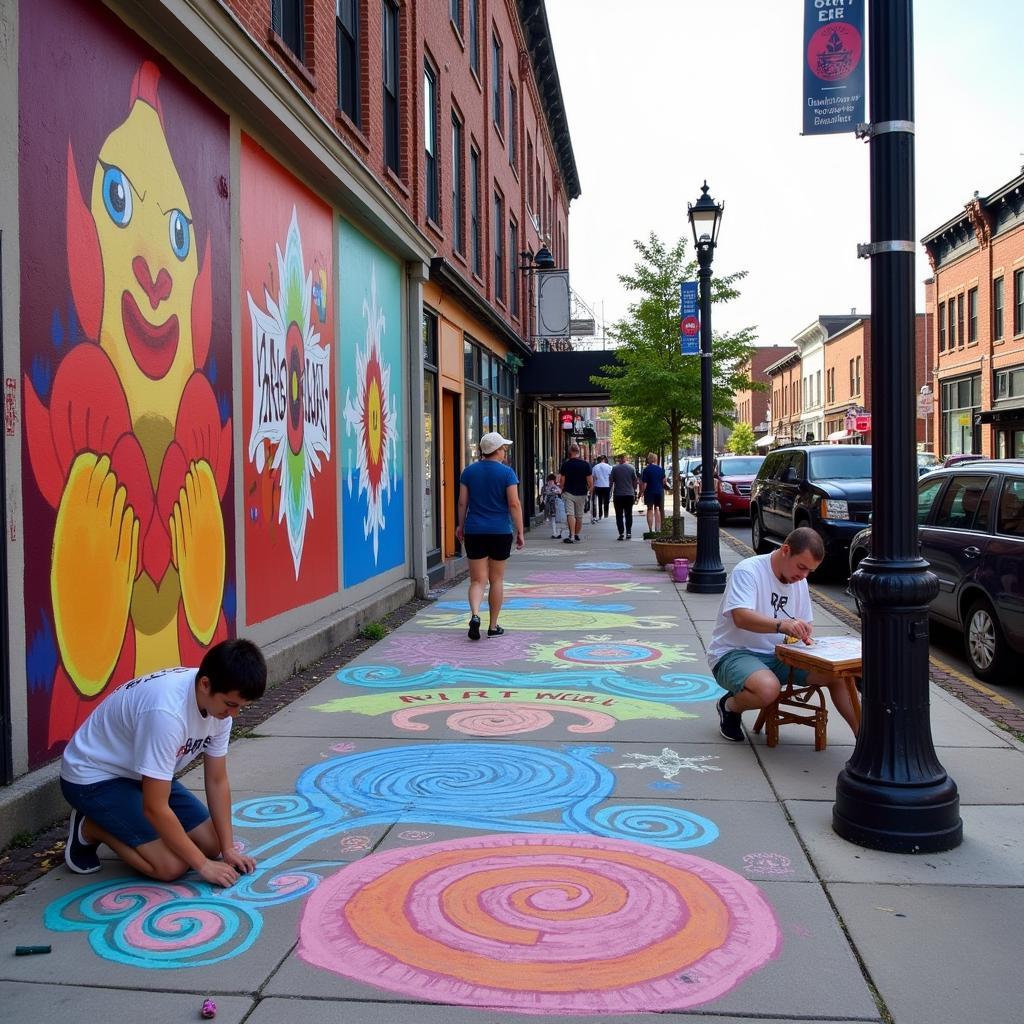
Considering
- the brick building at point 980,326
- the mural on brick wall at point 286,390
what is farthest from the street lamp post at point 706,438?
the brick building at point 980,326

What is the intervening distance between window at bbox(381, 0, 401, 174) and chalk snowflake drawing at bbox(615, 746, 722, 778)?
8.98 metres

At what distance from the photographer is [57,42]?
16.1 ft

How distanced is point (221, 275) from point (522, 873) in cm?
457

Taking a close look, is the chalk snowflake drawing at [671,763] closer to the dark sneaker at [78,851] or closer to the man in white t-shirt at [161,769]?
the man in white t-shirt at [161,769]

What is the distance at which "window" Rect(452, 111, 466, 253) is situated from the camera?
16.6 meters

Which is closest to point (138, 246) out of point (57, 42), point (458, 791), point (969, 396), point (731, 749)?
point (57, 42)

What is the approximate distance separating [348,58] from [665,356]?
998 centimetres

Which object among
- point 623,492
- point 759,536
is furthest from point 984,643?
point 623,492

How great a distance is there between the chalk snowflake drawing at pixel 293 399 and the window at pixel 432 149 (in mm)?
6500

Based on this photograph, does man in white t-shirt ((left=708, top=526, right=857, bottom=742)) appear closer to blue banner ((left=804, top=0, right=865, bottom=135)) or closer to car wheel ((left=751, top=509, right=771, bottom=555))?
blue banner ((left=804, top=0, right=865, bottom=135))

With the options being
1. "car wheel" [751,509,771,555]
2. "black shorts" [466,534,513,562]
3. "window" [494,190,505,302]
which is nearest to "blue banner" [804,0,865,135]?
"black shorts" [466,534,513,562]

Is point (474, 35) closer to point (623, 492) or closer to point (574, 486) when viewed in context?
point (574, 486)

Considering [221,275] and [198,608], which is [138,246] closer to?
[221,275]

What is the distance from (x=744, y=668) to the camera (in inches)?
229
